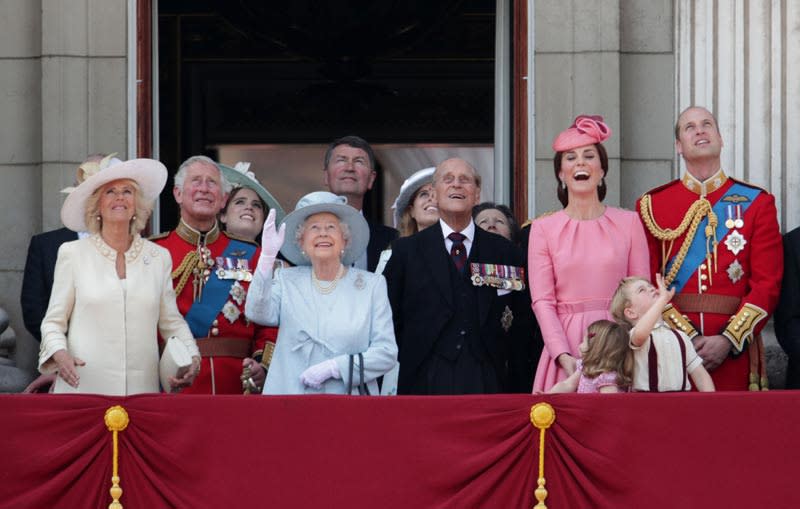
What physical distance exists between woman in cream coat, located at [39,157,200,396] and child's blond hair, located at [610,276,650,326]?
70.0 inches

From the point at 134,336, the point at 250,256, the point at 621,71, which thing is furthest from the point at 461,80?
the point at 134,336

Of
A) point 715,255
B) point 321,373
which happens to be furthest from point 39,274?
point 715,255

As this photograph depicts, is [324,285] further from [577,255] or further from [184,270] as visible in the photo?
[577,255]

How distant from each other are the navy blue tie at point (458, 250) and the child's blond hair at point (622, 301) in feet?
2.69

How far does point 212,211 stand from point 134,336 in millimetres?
1063

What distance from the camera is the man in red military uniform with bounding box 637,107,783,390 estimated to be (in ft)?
27.1

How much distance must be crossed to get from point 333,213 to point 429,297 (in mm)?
569

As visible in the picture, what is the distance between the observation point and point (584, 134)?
8.23m

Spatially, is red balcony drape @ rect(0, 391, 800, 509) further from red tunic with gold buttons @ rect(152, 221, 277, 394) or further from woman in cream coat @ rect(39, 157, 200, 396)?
red tunic with gold buttons @ rect(152, 221, 277, 394)

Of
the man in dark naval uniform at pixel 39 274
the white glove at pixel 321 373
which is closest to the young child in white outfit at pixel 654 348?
the white glove at pixel 321 373

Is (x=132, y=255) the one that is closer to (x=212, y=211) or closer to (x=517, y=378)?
(x=212, y=211)

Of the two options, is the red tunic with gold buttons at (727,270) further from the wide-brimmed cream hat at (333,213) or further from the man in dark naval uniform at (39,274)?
the man in dark naval uniform at (39,274)

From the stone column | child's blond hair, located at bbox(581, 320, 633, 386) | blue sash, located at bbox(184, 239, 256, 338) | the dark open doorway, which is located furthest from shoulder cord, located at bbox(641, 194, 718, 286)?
the dark open doorway

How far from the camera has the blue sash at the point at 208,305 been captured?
27.7ft
